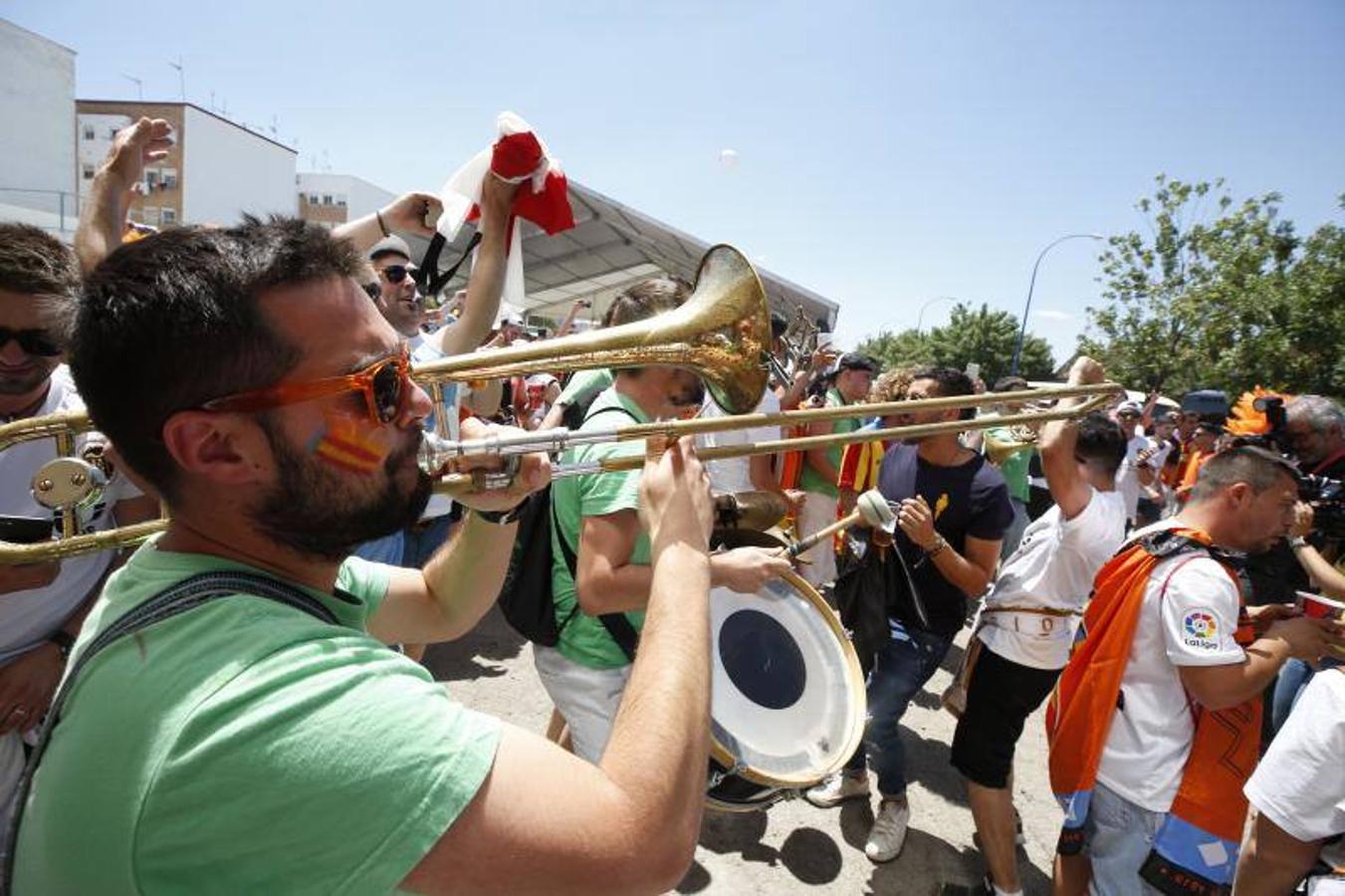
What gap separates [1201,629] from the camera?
2.21m

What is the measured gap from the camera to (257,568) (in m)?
1.04

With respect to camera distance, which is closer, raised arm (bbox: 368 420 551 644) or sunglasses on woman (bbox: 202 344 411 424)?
sunglasses on woman (bbox: 202 344 411 424)

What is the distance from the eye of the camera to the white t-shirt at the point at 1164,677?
2217 mm

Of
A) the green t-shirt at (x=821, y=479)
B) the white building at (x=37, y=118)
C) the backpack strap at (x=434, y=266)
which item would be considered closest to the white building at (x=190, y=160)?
the white building at (x=37, y=118)

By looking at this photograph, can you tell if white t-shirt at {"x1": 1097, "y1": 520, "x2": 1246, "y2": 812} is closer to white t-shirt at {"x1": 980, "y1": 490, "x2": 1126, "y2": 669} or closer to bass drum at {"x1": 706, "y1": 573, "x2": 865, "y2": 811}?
white t-shirt at {"x1": 980, "y1": 490, "x2": 1126, "y2": 669}

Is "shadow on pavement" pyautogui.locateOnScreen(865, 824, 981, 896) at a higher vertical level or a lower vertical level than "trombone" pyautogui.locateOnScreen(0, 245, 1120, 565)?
lower

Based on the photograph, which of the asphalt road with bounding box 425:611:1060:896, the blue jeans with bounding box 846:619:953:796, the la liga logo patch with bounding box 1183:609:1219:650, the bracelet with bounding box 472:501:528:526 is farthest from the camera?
the blue jeans with bounding box 846:619:953:796

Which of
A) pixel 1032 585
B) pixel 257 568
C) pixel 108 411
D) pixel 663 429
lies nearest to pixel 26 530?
pixel 108 411

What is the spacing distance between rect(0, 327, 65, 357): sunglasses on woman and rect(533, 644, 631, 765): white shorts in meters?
1.76

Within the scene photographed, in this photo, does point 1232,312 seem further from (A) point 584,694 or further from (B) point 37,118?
(B) point 37,118

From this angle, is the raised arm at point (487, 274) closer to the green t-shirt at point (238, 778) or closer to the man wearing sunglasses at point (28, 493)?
the man wearing sunglasses at point (28, 493)

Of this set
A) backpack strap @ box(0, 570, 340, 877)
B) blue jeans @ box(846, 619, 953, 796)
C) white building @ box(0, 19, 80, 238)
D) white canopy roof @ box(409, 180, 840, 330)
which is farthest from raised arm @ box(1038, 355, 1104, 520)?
white building @ box(0, 19, 80, 238)

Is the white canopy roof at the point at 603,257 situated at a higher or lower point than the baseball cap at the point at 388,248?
higher

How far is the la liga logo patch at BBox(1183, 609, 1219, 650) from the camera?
2188mm
